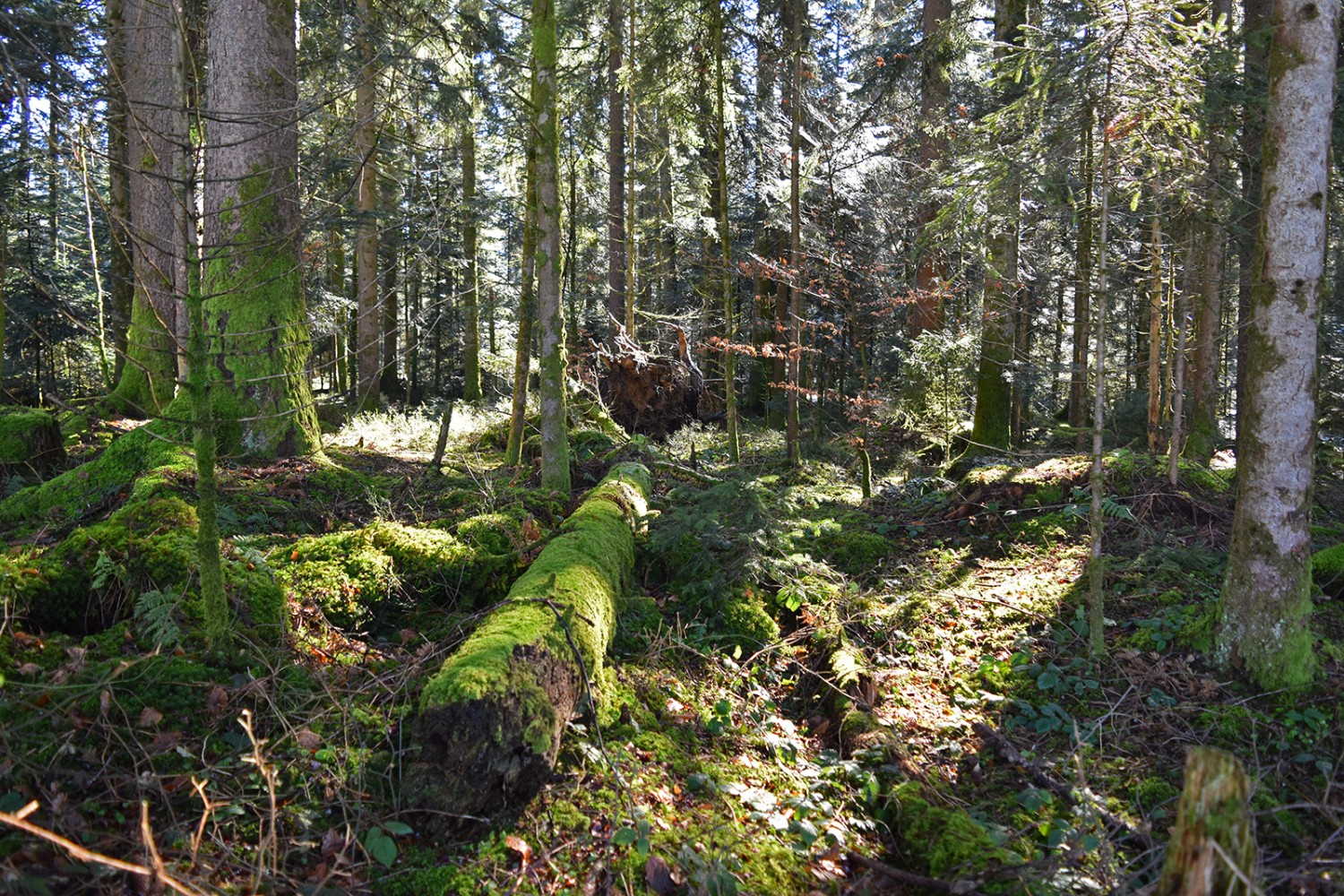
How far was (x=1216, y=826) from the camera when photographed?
2213 mm

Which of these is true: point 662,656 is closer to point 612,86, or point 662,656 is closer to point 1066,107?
point 1066,107

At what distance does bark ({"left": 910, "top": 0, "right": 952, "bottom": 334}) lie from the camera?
13.2 meters

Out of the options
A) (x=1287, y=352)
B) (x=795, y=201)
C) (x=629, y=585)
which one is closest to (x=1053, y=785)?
(x=1287, y=352)

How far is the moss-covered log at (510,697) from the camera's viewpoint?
3.07 meters

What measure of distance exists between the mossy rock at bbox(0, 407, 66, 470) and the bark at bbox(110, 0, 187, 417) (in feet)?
2.40

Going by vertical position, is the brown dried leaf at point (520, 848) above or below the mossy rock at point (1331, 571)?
below

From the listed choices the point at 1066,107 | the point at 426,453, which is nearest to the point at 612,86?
the point at 426,453

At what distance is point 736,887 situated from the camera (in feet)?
9.97

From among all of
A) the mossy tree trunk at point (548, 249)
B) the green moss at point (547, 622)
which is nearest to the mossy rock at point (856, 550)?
the green moss at point (547, 622)

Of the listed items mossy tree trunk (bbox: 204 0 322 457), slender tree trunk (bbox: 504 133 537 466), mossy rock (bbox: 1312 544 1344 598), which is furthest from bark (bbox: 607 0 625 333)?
mossy rock (bbox: 1312 544 1344 598)

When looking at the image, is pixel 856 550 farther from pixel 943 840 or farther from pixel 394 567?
pixel 394 567

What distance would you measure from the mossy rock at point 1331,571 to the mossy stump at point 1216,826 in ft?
16.8

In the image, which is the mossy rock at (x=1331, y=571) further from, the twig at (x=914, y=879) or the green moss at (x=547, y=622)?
the green moss at (x=547, y=622)

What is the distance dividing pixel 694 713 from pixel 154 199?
330 inches
